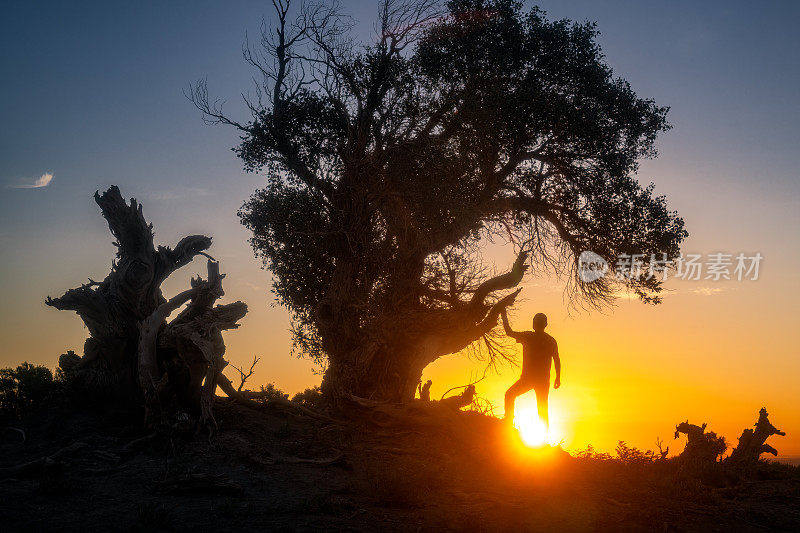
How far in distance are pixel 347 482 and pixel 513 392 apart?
15.0 feet

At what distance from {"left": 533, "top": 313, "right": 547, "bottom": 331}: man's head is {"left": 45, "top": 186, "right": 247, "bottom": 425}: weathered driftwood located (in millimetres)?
8654

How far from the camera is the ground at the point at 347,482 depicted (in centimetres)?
975

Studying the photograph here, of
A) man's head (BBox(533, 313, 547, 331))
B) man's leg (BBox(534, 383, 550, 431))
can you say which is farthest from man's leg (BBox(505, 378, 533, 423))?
man's head (BBox(533, 313, 547, 331))

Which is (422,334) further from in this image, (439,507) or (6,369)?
(6,369)

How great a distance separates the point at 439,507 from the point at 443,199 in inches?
405

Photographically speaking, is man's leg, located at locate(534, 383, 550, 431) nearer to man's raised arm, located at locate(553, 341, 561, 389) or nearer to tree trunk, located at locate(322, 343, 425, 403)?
man's raised arm, located at locate(553, 341, 561, 389)

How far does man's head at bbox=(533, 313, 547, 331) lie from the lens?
1409 centimetres

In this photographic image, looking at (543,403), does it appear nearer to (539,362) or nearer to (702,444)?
(539,362)

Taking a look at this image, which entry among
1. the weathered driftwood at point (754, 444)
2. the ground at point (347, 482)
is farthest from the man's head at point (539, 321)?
the weathered driftwood at point (754, 444)

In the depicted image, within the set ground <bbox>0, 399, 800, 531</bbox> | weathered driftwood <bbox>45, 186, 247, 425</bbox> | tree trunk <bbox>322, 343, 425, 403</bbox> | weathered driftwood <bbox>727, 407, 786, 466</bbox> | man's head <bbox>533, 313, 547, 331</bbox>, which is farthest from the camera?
tree trunk <bbox>322, 343, 425, 403</bbox>

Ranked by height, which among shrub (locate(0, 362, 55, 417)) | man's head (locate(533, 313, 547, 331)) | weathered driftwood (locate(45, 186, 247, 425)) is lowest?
shrub (locate(0, 362, 55, 417))

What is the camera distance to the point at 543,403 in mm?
14125

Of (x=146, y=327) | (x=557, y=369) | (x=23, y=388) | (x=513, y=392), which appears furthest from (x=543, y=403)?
(x=23, y=388)

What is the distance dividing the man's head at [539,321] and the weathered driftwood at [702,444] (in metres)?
6.12
